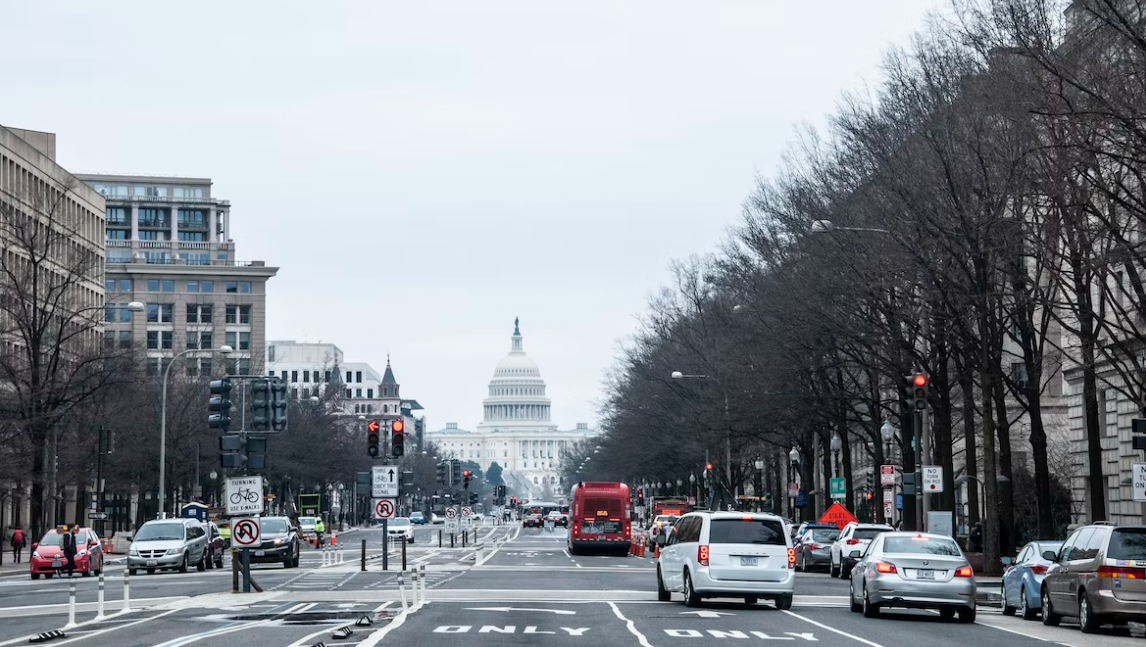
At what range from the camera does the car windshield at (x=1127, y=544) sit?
1019 inches

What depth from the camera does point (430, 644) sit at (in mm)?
21531

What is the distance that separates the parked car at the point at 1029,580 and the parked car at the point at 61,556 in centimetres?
2829

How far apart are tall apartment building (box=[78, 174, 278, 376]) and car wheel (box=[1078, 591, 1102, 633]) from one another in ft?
414

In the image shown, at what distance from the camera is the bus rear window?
31.3 metres

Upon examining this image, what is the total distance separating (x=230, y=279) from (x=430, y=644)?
495 feet

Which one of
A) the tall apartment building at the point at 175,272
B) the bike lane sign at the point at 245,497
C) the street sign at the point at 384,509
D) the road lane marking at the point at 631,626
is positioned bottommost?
the road lane marking at the point at 631,626

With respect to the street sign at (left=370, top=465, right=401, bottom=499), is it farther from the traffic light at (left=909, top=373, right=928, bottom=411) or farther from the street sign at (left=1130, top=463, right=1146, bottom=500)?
the street sign at (left=1130, top=463, right=1146, bottom=500)

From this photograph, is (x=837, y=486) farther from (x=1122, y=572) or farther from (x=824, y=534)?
(x=1122, y=572)

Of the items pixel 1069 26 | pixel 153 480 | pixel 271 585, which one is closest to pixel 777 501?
pixel 153 480

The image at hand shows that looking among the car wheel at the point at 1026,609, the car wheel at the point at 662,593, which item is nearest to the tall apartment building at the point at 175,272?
the car wheel at the point at 662,593

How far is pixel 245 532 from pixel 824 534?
23.9m

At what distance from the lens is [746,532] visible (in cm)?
3147

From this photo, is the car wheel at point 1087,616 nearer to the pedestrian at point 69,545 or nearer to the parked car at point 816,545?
the parked car at point 816,545

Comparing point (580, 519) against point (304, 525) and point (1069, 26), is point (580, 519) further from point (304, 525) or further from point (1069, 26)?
point (1069, 26)
